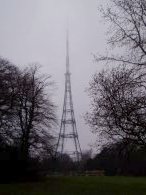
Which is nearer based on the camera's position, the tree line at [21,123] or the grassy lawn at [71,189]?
the grassy lawn at [71,189]

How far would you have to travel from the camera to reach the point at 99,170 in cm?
10650

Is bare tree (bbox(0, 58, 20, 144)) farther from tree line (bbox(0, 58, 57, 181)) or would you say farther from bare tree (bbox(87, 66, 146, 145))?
bare tree (bbox(87, 66, 146, 145))

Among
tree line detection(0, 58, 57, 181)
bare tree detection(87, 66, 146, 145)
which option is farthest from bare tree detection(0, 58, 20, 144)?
bare tree detection(87, 66, 146, 145)

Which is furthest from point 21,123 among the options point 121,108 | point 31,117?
point 121,108

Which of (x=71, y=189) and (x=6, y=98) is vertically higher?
(x=6, y=98)

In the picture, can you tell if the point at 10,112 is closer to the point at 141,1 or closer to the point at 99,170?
the point at 141,1

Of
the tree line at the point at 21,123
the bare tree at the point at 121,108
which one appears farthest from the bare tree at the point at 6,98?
the bare tree at the point at 121,108

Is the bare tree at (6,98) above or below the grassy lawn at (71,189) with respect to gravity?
above

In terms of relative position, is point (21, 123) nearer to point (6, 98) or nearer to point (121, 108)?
point (6, 98)

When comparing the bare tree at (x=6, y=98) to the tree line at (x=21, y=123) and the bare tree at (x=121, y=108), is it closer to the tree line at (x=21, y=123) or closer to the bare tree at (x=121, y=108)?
the tree line at (x=21, y=123)

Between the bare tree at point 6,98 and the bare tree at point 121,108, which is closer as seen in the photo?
the bare tree at point 121,108

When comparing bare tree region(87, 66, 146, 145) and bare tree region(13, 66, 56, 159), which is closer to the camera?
bare tree region(87, 66, 146, 145)

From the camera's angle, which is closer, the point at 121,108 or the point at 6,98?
the point at 121,108

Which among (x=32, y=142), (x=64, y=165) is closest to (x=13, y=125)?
(x=32, y=142)
